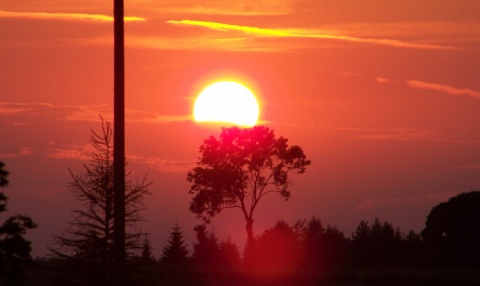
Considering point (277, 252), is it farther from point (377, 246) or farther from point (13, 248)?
point (13, 248)

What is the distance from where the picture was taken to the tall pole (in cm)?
2852

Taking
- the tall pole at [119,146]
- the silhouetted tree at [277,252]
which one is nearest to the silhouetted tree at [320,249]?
the silhouetted tree at [277,252]

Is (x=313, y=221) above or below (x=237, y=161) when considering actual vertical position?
below

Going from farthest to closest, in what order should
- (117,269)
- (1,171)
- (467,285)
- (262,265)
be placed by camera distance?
(262,265)
(467,285)
(117,269)
(1,171)

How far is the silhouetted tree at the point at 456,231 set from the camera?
7462 cm

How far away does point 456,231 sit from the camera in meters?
75.8

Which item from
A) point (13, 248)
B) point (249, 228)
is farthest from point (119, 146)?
point (249, 228)

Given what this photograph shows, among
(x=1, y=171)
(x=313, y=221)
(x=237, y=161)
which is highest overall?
(x=237, y=161)

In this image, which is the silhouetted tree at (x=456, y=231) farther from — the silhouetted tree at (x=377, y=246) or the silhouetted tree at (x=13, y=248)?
the silhouetted tree at (x=13, y=248)

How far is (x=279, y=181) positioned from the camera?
80.4 m

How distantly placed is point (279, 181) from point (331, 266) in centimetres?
1095

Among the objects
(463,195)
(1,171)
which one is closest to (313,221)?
(463,195)

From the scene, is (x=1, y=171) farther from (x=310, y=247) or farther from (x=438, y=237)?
(x=438, y=237)

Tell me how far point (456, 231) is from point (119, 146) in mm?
50149
